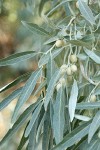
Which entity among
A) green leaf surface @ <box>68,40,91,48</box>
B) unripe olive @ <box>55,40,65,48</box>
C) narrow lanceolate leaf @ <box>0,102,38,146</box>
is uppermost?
green leaf surface @ <box>68,40,91,48</box>

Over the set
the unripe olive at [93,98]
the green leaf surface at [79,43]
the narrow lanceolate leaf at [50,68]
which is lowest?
the unripe olive at [93,98]

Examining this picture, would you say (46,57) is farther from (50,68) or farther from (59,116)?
(59,116)

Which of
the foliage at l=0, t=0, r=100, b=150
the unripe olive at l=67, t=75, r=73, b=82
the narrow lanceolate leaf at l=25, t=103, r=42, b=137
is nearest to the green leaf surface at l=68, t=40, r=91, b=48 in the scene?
the foliage at l=0, t=0, r=100, b=150

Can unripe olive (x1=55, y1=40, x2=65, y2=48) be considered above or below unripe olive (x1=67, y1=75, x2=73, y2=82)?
above

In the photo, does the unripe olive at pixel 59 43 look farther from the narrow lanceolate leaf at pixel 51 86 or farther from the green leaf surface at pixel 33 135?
the green leaf surface at pixel 33 135

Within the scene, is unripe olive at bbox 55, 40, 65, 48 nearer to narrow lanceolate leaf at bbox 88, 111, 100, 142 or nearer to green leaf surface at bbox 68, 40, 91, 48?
green leaf surface at bbox 68, 40, 91, 48

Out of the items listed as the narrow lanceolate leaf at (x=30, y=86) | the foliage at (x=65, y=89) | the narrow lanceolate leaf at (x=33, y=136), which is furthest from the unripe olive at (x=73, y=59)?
the narrow lanceolate leaf at (x=33, y=136)

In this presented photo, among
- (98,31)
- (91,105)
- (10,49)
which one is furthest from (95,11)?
(10,49)

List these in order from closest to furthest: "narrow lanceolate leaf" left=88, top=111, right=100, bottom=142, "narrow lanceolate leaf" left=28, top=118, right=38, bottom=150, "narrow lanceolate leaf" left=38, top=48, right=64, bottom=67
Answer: "narrow lanceolate leaf" left=88, top=111, right=100, bottom=142, "narrow lanceolate leaf" left=38, top=48, right=64, bottom=67, "narrow lanceolate leaf" left=28, top=118, right=38, bottom=150
